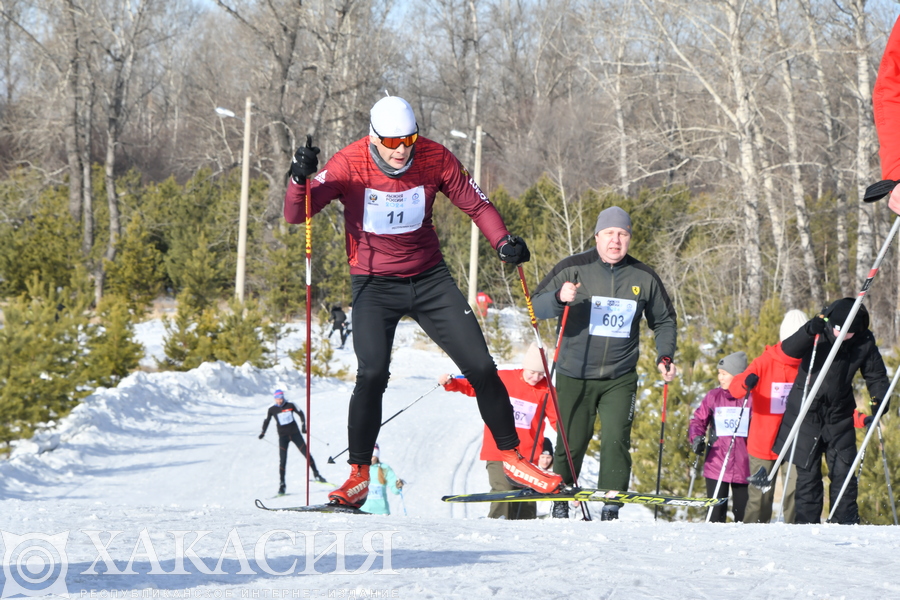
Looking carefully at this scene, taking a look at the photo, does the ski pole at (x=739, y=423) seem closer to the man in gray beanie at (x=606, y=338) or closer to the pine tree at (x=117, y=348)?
the man in gray beanie at (x=606, y=338)

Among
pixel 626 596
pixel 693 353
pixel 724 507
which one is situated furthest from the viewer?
pixel 693 353

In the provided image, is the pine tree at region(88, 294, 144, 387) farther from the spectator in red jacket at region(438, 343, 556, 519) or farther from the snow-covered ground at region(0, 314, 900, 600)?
the snow-covered ground at region(0, 314, 900, 600)

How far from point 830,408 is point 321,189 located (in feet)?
12.1

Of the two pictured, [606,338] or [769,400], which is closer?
[606,338]

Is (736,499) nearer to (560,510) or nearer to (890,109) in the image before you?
(560,510)

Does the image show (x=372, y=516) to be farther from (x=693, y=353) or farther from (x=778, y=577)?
(x=693, y=353)

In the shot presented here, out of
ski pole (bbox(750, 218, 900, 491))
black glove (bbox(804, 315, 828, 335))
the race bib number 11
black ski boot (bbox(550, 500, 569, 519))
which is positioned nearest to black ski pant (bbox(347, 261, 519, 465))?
the race bib number 11

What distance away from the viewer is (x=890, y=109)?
123 inches

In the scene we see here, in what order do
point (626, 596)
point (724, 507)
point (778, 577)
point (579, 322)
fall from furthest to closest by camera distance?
point (724, 507)
point (579, 322)
point (778, 577)
point (626, 596)

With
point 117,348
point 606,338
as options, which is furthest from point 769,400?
point 117,348

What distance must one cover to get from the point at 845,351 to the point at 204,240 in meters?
25.9

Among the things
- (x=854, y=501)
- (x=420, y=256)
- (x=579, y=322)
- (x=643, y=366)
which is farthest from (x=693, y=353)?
(x=420, y=256)

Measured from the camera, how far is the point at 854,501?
5852mm

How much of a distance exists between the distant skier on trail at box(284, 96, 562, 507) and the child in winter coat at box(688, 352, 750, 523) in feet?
9.96
